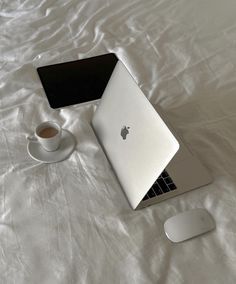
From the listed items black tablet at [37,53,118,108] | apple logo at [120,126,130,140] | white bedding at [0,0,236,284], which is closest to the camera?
white bedding at [0,0,236,284]

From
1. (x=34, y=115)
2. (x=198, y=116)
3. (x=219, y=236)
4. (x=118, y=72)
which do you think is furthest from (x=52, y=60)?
(x=219, y=236)

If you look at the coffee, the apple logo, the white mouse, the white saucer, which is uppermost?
the coffee

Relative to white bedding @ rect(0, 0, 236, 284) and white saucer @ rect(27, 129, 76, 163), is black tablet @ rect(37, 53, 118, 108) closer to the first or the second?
white bedding @ rect(0, 0, 236, 284)

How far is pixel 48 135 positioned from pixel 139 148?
241mm

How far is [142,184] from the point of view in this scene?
73cm

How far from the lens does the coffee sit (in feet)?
2.76

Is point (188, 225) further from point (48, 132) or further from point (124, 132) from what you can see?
point (48, 132)

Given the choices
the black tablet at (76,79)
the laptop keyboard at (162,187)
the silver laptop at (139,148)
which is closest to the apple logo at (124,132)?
the silver laptop at (139,148)

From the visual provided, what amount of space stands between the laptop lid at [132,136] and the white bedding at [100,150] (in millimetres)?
38

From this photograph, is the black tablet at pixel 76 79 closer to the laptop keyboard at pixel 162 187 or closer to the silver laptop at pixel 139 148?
the silver laptop at pixel 139 148

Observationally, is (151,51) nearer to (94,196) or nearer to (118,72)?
(118,72)

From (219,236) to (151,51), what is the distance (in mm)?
698

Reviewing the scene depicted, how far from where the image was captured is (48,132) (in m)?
0.85

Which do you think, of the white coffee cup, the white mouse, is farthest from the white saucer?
the white mouse
